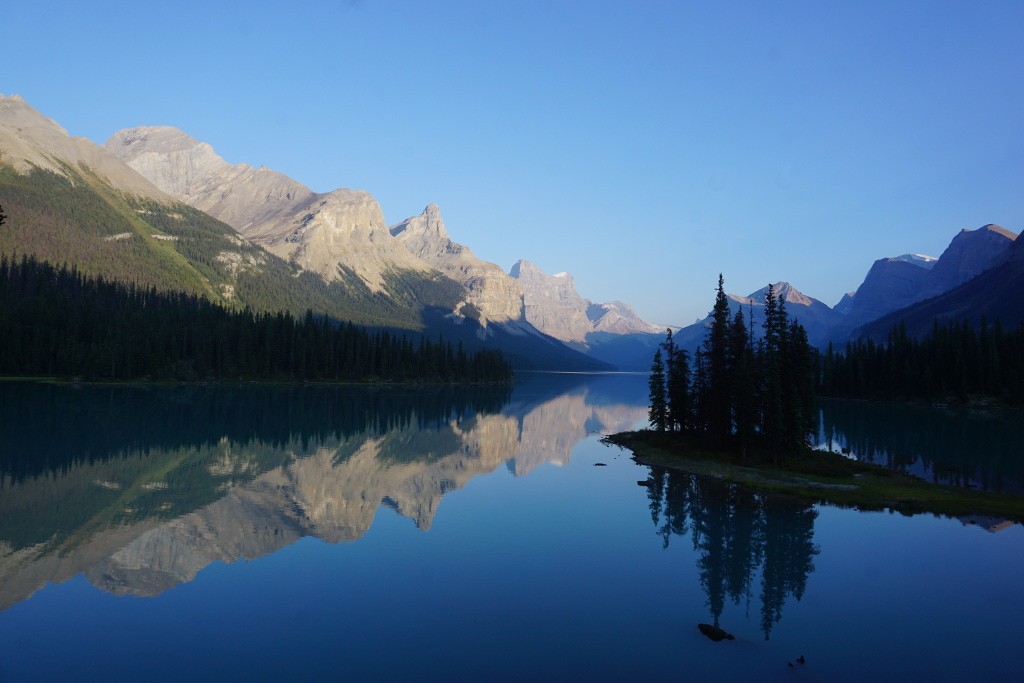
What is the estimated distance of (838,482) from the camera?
5272 centimetres

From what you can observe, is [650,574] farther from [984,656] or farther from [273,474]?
[273,474]

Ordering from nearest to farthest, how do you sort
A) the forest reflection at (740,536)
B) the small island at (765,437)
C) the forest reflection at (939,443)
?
the forest reflection at (740,536) < the small island at (765,437) < the forest reflection at (939,443)

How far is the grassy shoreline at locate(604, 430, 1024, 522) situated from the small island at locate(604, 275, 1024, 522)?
0.08 m

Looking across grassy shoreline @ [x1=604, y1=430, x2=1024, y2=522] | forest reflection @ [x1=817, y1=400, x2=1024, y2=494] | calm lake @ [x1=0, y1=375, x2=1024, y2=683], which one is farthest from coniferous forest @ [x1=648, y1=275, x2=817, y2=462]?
calm lake @ [x1=0, y1=375, x2=1024, y2=683]

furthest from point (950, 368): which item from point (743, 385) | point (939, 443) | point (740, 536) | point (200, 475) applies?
point (200, 475)

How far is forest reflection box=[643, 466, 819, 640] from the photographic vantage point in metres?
26.6

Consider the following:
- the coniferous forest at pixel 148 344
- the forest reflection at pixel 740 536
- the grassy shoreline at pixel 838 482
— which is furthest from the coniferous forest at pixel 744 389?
the coniferous forest at pixel 148 344

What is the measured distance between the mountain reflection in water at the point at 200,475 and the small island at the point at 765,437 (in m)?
16.5

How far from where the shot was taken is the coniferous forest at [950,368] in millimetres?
156875

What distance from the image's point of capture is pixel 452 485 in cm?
5097

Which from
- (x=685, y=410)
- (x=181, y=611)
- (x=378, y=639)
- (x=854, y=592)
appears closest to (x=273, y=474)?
(x=181, y=611)

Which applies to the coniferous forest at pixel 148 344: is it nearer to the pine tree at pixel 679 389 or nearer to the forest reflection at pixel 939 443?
the pine tree at pixel 679 389

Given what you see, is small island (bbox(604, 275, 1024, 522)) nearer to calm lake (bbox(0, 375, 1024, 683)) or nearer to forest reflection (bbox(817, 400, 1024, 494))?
calm lake (bbox(0, 375, 1024, 683))

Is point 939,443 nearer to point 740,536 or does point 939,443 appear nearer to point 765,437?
point 765,437
